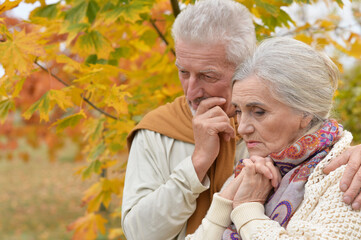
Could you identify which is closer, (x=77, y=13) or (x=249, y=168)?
(x=249, y=168)

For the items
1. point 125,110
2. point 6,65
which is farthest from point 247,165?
point 6,65

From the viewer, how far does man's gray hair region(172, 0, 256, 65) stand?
7.11ft

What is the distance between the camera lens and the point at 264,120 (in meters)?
1.90

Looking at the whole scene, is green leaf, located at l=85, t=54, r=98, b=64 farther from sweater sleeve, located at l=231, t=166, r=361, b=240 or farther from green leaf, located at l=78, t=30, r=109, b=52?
sweater sleeve, located at l=231, t=166, r=361, b=240

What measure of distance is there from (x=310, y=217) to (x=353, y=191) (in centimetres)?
19

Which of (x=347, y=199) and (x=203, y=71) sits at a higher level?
(x=203, y=71)

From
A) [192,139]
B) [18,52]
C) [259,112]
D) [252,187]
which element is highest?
[18,52]

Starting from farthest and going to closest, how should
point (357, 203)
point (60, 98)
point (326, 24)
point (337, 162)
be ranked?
1. point (326, 24)
2. point (60, 98)
3. point (337, 162)
4. point (357, 203)

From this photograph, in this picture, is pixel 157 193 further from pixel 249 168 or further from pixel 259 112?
pixel 259 112

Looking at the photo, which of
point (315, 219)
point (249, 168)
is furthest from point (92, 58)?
point (315, 219)

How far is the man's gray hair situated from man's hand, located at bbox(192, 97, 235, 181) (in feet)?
0.99

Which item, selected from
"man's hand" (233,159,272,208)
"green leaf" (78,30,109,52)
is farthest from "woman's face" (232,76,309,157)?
"green leaf" (78,30,109,52)

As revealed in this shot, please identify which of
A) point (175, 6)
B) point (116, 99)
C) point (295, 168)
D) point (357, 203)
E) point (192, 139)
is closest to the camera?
point (357, 203)

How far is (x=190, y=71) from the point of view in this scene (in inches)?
86.4
